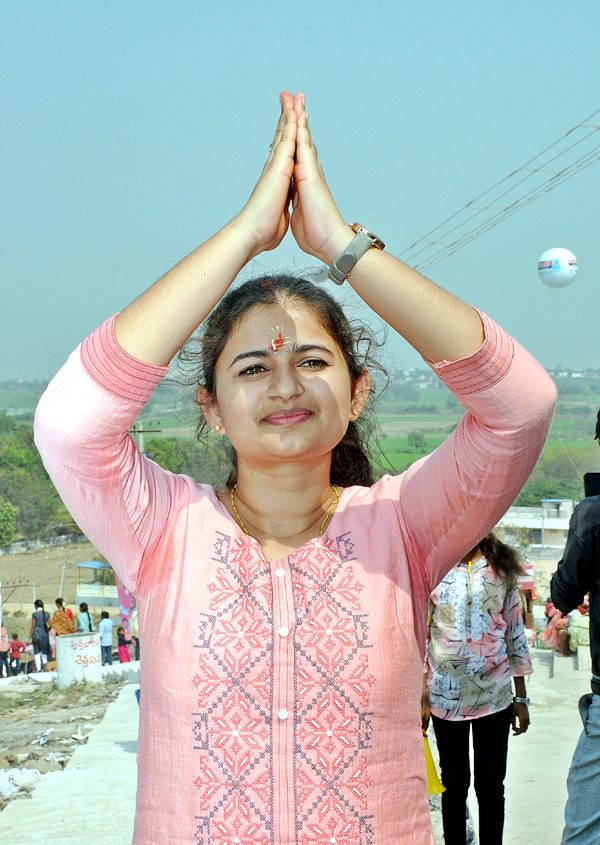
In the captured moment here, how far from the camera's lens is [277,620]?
1569 mm

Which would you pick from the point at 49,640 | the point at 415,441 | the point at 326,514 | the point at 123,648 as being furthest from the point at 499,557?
the point at 49,640

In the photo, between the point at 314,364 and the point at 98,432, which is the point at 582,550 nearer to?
the point at 314,364

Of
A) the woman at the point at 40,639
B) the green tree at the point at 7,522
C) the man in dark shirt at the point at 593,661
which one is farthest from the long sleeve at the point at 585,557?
the green tree at the point at 7,522

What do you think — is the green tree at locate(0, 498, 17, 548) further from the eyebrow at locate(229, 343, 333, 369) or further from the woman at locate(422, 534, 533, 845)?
the eyebrow at locate(229, 343, 333, 369)

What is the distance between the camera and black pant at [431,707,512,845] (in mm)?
3562

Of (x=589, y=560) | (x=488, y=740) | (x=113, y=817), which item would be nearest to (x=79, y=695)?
(x=113, y=817)

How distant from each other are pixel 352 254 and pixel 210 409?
0.54 metres

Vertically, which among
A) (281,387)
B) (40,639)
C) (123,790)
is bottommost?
(123,790)

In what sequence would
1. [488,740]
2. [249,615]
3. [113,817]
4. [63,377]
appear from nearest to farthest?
[63,377] < [249,615] < [488,740] < [113,817]

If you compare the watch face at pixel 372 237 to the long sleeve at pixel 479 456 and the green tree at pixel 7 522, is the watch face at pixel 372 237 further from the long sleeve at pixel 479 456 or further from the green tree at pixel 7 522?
the green tree at pixel 7 522

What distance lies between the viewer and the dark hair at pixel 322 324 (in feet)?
5.88

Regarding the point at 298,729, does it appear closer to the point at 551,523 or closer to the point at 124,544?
the point at 124,544

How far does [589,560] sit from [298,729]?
1.84m

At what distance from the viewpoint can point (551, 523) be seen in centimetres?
2656
